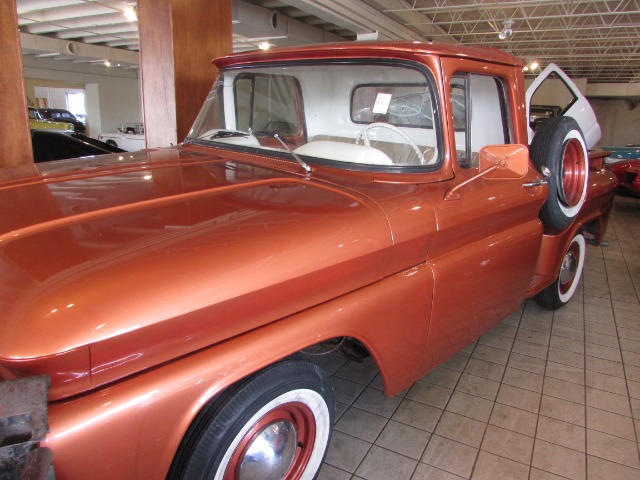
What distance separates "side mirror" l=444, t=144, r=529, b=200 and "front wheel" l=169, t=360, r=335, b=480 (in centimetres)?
115

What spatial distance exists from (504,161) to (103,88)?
74.6 ft

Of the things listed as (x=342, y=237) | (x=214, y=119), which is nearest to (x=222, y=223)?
(x=342, y=237)

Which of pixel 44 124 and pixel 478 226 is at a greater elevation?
pixel 44 124

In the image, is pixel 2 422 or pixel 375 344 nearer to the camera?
pixel 2 422

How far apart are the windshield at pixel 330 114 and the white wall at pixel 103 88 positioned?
19.5 metres

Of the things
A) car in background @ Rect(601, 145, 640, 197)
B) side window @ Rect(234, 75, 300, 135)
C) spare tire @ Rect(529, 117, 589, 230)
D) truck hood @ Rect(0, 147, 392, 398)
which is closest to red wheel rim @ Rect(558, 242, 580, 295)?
spare tire @ Rect(529, 117, 589, 230)

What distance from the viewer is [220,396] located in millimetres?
1431

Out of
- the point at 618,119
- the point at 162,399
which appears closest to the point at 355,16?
the point at 162,399

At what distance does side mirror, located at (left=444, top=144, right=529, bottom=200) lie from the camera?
7.17 feet

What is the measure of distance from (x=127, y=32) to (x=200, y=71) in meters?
11.7

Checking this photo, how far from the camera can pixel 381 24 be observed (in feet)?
32.9

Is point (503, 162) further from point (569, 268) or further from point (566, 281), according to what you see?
point (566, 281)

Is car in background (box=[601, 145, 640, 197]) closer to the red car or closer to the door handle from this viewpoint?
the red car

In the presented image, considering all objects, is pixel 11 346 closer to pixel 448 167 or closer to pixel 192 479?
pixel 192 479
